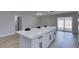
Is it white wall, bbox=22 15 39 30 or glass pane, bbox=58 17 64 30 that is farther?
white wall, bbox=22 15 39 30

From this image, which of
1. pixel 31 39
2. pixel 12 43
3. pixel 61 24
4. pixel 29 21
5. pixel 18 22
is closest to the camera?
pixel 31 39

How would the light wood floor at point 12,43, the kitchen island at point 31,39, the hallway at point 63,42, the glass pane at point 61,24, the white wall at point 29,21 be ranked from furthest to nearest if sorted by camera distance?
the hallway at point 63,42 < the light wood floor at point 12,43 < the white wall at point 29,21 < the glass pane at point 61,24 < the kitchen island at point 31,39

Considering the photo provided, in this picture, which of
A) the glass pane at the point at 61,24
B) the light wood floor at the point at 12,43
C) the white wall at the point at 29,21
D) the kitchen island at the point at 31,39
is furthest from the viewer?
the light wood floor at the point at 12,43

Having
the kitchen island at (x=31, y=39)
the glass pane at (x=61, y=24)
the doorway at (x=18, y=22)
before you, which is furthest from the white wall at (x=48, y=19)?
the doorway at (x=18, y=22)

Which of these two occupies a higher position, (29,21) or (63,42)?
(29,21)

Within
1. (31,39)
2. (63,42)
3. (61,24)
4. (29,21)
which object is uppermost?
(29,21)

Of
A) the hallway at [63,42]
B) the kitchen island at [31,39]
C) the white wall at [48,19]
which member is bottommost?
the hallway at [63,42]

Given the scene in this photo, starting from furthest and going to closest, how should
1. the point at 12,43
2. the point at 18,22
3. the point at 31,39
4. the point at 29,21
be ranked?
the point at 12,43, the point at 29,21, the point at 18,22, the point at 31,39

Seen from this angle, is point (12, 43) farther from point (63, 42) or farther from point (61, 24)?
point (63, 42)

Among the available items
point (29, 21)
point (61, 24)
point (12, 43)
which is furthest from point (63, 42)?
point (12, 43)

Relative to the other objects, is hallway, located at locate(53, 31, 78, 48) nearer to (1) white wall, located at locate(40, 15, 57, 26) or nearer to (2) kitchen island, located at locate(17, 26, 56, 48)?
(1) white wall, located at locate(40, 15, 57, 26)

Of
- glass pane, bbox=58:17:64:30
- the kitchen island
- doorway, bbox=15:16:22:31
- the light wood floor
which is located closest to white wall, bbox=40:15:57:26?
glass pane, bbox=58:17:64:30

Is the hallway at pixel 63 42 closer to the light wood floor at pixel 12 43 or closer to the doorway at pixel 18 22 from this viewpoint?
the doorway at pixel 18 22
